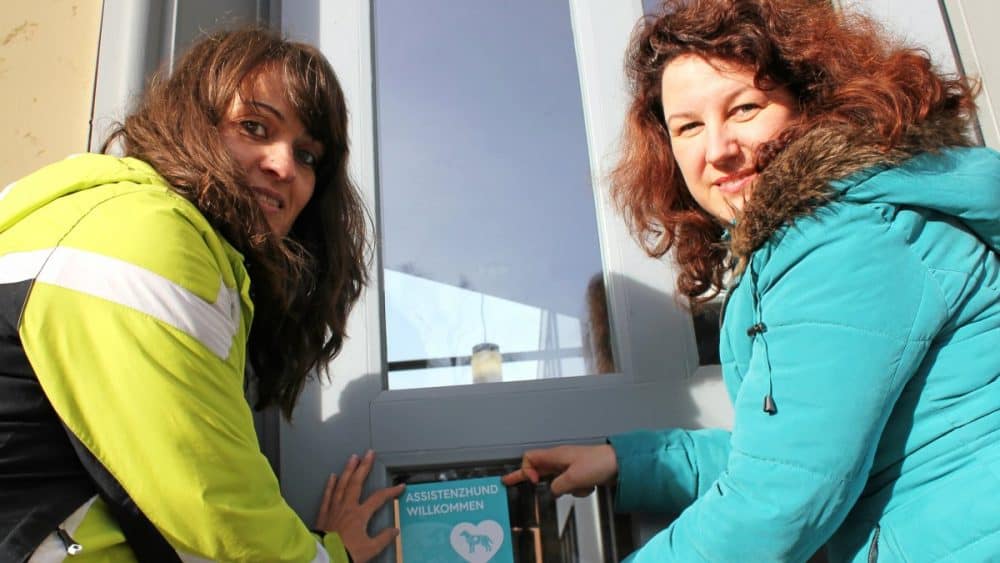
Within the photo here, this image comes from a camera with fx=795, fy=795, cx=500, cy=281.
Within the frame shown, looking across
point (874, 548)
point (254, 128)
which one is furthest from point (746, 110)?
point (254, 128)

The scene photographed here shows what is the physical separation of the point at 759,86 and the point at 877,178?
0.83 feet

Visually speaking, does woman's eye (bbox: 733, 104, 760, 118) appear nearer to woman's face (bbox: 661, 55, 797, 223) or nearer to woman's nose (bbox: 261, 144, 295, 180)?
woman's face (bbox: 661, 55, 797, 223)

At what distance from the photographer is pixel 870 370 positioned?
839mm

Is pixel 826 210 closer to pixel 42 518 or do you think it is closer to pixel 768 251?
pixel 768 251

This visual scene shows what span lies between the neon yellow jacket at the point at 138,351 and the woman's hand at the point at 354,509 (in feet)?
1.20

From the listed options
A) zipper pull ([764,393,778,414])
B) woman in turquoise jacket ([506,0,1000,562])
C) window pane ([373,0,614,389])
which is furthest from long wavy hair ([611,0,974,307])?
zipper pull ([764,393,778,414])

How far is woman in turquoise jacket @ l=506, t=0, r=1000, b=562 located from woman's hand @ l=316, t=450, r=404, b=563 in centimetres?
42

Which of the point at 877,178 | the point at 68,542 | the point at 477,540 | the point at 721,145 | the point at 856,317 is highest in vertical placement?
the point at 721,145

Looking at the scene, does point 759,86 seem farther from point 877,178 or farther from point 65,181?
point 65,181

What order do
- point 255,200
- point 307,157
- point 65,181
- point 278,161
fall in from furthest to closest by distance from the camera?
point 307,157 < point 278,161 < point 255,200 < point 65,181

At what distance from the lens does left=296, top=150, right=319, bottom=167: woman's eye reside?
121 centimetres

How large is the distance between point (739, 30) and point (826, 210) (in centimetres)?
34

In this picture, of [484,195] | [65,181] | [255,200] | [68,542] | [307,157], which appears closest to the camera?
[68,542]

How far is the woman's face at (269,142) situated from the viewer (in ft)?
3.65
